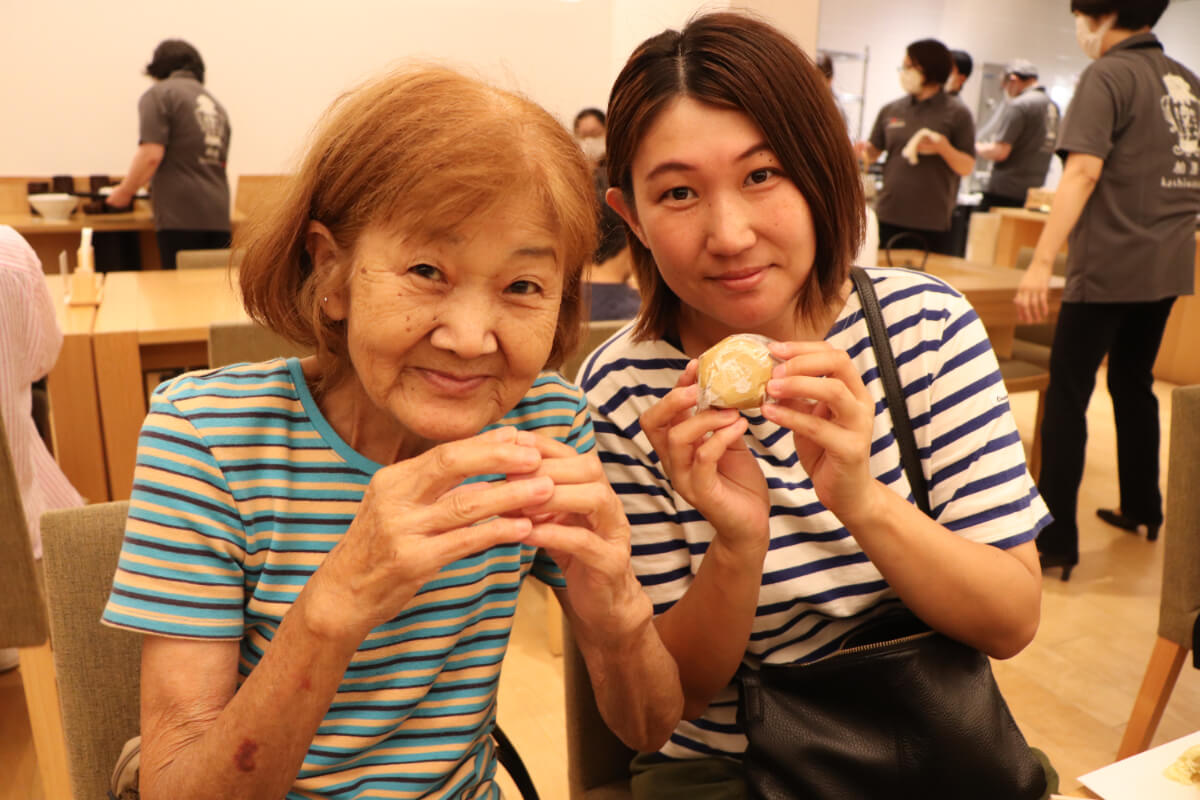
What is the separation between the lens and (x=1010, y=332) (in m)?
3.75

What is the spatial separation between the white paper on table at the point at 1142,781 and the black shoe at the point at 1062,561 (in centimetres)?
238

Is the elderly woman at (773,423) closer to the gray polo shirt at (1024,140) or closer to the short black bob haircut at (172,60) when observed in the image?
the short black bob haircut at (172,60)

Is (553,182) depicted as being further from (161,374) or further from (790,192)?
(161,374)

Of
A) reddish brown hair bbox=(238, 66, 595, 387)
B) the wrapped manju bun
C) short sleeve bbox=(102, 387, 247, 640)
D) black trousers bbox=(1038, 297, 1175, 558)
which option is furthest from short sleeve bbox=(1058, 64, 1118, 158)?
short sleeve bbox=(102, 387, 247, 640)

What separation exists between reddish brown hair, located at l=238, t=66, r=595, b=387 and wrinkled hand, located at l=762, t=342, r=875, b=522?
0.81 ft

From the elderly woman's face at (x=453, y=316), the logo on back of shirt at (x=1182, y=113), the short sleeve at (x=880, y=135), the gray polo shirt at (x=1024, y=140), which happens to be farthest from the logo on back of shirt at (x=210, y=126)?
the gray polo shirt at (x=1024, y=140)

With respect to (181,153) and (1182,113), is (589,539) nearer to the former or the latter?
(1182,113)

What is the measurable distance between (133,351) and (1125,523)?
3483 mm

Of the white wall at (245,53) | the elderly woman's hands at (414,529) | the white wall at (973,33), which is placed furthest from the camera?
the white wall at (973,33)

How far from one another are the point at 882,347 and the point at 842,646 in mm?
377

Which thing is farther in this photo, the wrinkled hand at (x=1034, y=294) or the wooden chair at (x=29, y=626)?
the wrinkled hand at (x=1034, y=294)

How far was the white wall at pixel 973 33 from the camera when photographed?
8.62 meters

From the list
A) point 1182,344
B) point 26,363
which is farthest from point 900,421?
point 1182,344

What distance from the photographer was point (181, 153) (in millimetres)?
4879
